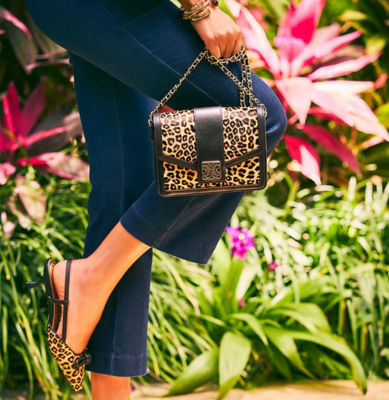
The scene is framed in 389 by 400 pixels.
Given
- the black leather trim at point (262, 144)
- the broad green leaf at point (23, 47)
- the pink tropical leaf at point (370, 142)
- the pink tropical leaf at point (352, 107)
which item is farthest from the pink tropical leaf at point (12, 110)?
the pink tropical leaf at point (370, 142)

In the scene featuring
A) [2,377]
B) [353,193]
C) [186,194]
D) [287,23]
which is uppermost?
[287,23]

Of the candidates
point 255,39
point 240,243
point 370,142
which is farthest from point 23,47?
point 370,142

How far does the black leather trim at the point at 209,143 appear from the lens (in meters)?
1.10

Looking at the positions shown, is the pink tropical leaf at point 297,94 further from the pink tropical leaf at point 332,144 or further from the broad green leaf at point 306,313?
the broad green leaf at point 306,313

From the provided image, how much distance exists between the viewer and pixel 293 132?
2.57 meters

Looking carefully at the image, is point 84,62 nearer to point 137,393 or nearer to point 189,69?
point 189,69

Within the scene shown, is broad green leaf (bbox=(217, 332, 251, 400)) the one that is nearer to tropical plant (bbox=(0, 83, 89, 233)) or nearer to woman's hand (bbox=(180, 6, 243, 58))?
tropical plant (bbox=(0, 83, 89, 233))

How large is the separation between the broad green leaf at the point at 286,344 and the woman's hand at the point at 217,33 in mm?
1034

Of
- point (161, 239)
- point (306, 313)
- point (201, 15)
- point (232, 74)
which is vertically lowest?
point (306, 313)

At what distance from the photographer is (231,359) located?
5.85 feet

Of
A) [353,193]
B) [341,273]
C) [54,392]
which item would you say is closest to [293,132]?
[353,193]

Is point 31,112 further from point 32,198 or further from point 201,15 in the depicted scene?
point 201,15

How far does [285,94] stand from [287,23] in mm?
434

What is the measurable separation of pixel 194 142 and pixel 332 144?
1448 mm
